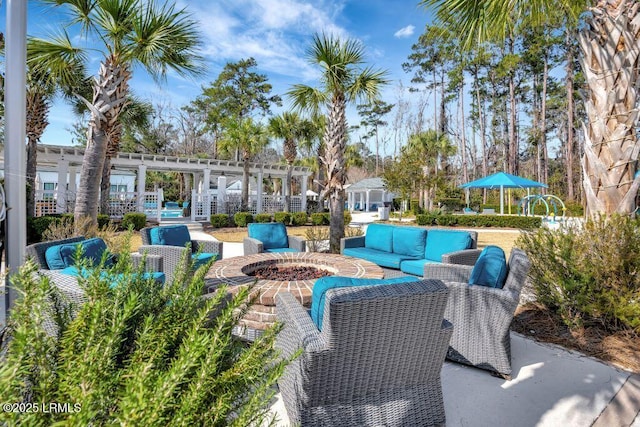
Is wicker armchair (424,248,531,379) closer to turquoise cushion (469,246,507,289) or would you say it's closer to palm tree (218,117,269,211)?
turquoise cushion (469,246,507,289)

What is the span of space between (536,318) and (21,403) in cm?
463

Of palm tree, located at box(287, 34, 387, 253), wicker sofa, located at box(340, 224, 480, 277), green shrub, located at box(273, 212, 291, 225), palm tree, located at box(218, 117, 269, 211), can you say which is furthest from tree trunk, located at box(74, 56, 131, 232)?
green shrub, located at box(273, 212, 291, 225)

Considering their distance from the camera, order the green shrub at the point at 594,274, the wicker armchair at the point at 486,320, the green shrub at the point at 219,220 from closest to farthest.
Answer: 1. the wicker armchair at the point at 486,320
2. the green shrub at the point at 594,274
3. the green shrub at the point at 219,220

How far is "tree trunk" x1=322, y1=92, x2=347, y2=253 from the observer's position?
26.5ft

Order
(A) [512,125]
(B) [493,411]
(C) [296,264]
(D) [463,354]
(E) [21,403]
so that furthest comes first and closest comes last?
1. (A) [512,125]
2. (C) [296,264]
3. (D) [463,354]
4. (B) [493,411]
5. (E) [21,403]

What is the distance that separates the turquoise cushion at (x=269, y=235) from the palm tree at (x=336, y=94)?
1.87m

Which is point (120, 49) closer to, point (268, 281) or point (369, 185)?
point (268, 281)

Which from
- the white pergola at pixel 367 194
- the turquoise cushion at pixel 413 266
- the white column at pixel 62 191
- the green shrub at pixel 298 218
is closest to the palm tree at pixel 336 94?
the turquoise cushion at pixel 413 266

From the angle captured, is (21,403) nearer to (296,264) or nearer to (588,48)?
(296,264)

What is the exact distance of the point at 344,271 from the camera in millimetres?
4043

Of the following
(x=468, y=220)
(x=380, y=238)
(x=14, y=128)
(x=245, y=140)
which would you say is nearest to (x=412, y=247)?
(x=380, y=238)

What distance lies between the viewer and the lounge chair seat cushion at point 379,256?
5.58m

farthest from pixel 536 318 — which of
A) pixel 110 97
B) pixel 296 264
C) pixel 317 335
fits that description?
pixel 110 97

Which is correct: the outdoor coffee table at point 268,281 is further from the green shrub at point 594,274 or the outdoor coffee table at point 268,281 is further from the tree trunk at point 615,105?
the tree trunk at point 615,105
